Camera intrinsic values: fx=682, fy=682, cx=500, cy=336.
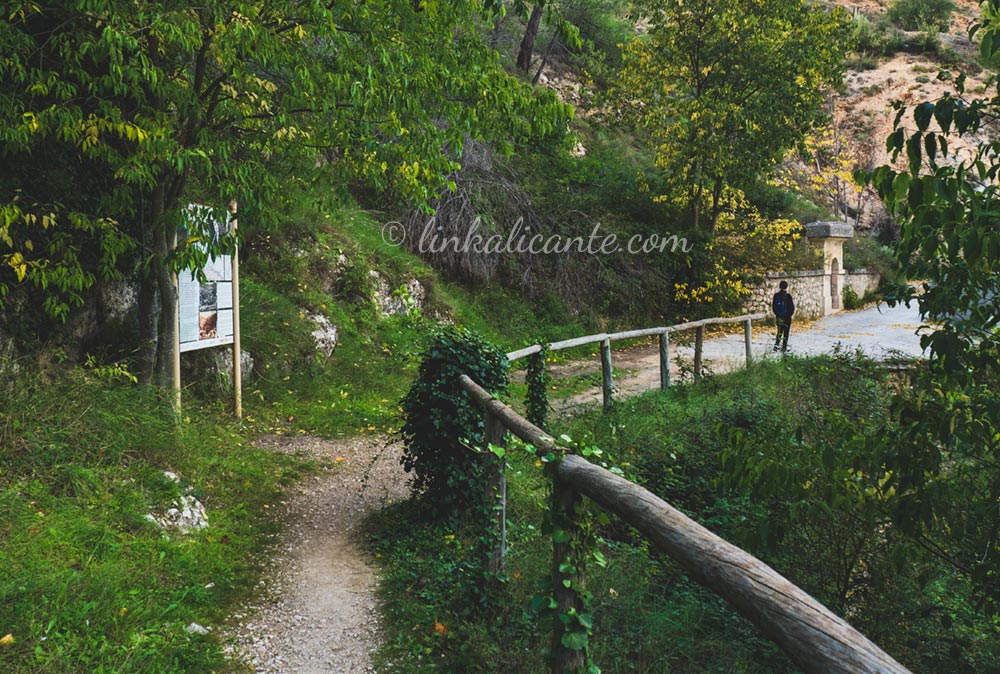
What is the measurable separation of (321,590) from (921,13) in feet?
179

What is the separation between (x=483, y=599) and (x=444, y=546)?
3.97ft

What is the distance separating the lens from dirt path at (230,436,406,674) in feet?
12.5

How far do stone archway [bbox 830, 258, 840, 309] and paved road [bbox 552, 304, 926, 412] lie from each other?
187cm

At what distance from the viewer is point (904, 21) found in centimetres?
4534

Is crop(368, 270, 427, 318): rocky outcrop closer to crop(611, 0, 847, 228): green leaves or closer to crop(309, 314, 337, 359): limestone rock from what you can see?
crop(309, 314, 337, 359): limestone rock

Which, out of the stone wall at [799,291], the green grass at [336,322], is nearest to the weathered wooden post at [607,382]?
the green grass at [336,322]

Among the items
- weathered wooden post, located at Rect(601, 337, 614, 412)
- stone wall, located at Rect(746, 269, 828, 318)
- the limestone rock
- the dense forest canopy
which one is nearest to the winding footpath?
weathered wooden post, located at Rect(601, 337, 614, 412)

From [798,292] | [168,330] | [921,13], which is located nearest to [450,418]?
[168,330]

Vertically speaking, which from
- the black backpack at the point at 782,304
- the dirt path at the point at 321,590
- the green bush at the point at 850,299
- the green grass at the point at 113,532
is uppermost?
the green bush at the point at 850,299

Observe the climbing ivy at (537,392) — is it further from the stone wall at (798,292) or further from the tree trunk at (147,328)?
the stone wall at (798,292)

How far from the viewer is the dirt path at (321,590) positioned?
12.5 ft

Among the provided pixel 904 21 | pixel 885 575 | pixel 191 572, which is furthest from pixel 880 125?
pixel 191 572

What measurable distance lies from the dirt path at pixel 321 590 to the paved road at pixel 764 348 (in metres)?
3.50

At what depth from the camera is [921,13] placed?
44750 millimetres
